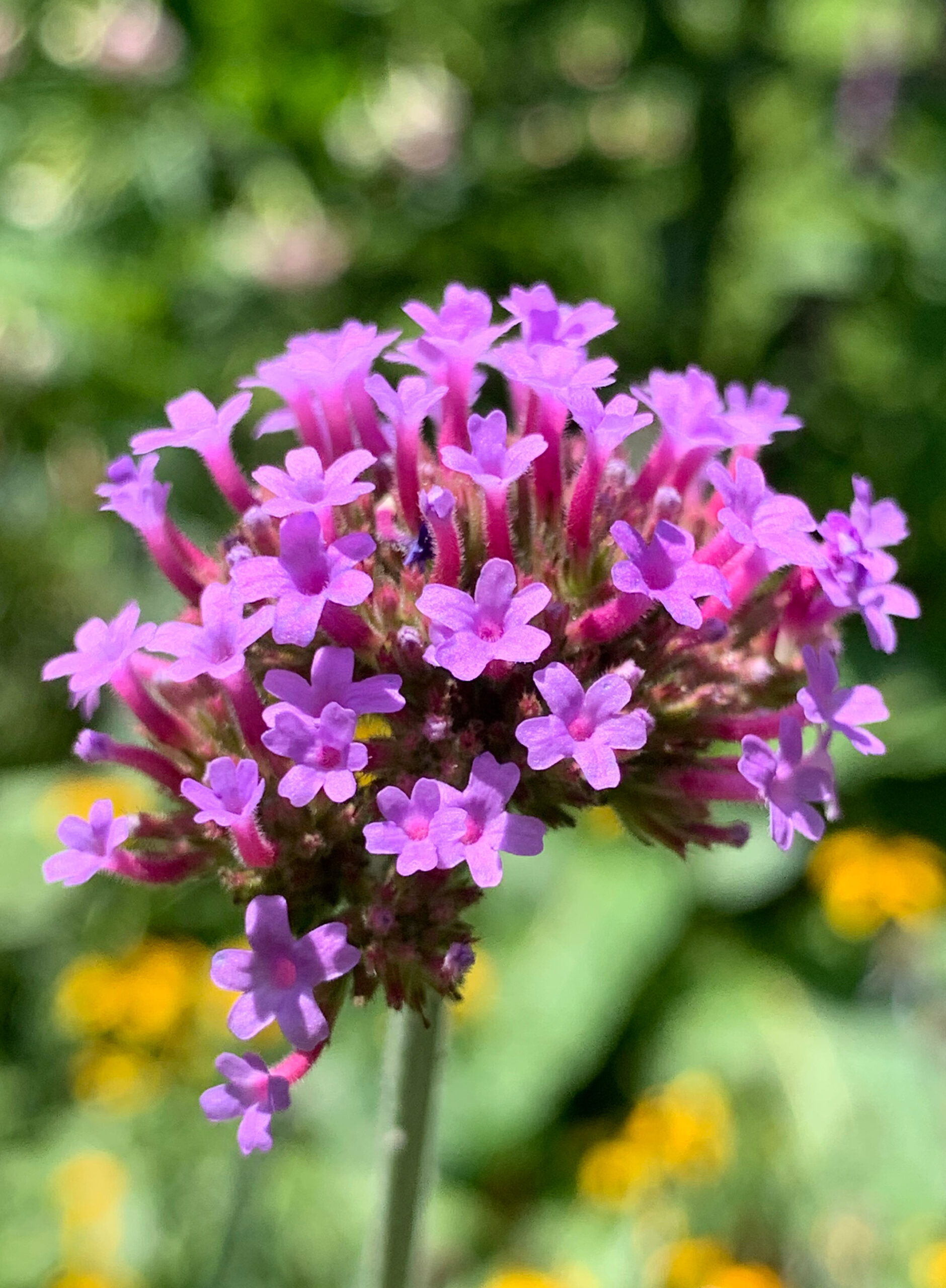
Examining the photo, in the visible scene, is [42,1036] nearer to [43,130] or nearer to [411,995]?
[411,995]

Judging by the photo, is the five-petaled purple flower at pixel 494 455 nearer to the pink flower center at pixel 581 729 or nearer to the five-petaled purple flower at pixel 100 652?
the pink flower center at pixel 581 729

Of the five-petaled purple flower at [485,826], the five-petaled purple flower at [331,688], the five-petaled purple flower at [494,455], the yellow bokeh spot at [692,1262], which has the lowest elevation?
the yellow bokeh spot at [692,1262]

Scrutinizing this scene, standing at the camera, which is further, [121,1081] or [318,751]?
[121,1081]

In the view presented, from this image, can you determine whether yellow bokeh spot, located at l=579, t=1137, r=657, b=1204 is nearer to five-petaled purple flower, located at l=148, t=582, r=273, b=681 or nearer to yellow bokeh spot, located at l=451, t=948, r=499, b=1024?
yellow bokeh spot, located at l=451, t=948, r=499, b=1024

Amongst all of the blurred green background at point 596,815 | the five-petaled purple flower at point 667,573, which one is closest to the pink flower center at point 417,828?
the five-petaled purple flower at point 667,573

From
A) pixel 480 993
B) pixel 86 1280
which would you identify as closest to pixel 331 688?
pixel 86 1280

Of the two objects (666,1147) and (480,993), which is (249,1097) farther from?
(480,993)

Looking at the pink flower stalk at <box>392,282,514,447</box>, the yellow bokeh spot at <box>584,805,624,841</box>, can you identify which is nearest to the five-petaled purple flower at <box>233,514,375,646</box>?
the pink flower stalk at <box>392,282,514,447</box>

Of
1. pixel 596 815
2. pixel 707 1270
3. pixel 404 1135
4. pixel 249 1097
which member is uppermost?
pixel 249 1097
